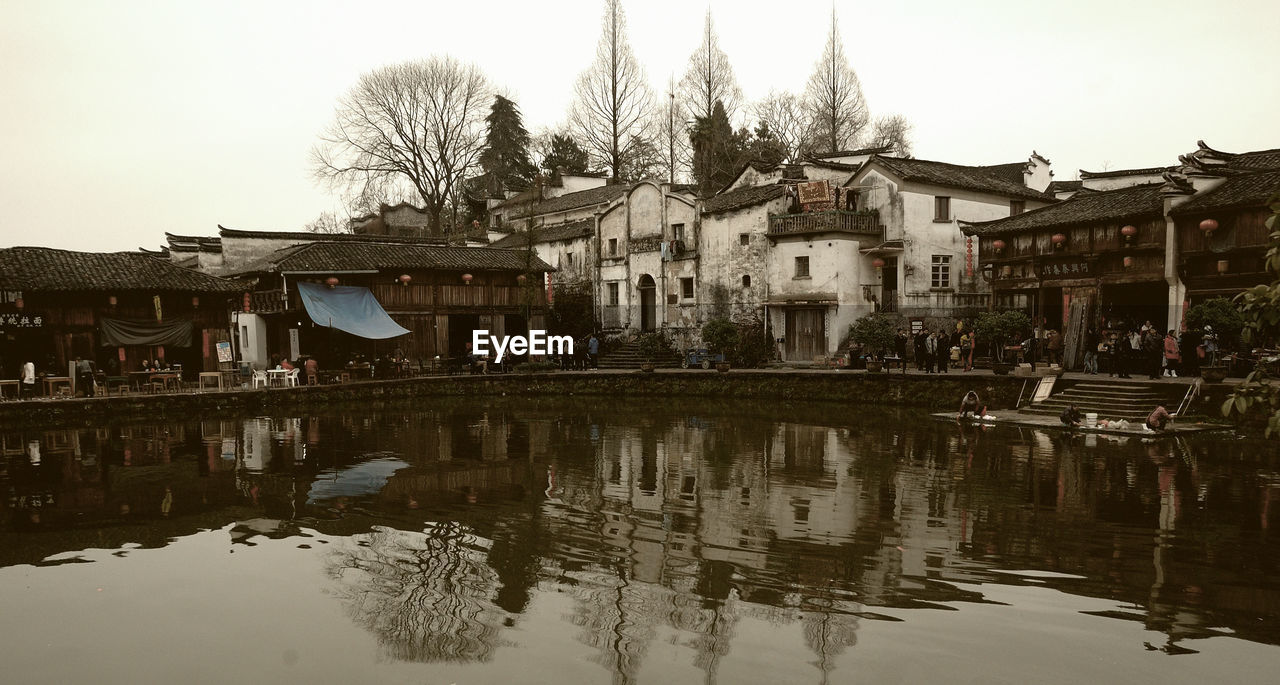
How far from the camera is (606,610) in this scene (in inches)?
307

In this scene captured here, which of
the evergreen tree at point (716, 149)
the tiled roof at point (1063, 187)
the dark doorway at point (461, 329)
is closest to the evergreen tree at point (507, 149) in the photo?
the evergreen tree at point (716, 149)

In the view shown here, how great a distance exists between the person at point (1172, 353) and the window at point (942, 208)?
11841 millimetres

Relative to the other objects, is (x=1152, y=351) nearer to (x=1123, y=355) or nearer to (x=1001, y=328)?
(x=1123, y=355)

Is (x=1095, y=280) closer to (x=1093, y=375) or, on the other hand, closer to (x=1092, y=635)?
(x=1093, y=375)

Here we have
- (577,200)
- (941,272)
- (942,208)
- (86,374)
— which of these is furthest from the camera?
(577,200)

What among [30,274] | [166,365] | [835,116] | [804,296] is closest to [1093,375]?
[804,296]

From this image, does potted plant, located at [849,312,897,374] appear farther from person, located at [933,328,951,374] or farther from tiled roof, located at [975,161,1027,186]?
tiled roof, located at [975,161,1027,186]

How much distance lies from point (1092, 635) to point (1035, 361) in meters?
20.6

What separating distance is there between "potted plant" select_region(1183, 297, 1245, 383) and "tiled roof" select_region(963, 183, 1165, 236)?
4432 millimetres

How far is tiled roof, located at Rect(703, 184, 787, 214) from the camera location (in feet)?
109

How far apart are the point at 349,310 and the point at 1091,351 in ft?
79.1

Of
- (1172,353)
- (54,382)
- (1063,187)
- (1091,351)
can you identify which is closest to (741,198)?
(1091,351)

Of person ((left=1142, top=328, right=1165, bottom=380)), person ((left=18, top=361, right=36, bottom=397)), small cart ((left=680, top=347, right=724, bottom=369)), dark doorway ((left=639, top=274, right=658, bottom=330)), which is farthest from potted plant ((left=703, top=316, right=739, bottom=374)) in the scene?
person ((left=18, top=361, right=36, bottom=397))

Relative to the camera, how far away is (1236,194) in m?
21.5
